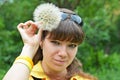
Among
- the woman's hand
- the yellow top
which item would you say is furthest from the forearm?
the yellow top

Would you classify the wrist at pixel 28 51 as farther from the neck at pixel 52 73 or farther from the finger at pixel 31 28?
the neck at pixel 52 73

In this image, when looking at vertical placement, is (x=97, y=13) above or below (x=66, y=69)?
below

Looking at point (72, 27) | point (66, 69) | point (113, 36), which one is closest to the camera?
point (72, 27)

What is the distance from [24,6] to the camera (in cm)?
712

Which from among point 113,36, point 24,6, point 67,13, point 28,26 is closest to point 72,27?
point 67,13

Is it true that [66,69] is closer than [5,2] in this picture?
Yes

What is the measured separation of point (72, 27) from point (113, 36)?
10.5 meters

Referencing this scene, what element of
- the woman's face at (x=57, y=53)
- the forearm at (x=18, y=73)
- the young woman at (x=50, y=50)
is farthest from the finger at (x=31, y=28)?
the forearm at (x=18, y=73)

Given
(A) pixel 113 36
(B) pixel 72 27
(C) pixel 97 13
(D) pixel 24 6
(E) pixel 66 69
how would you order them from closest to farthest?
(B) pixel 72 27 < (E) pixel 66 69 < (D) pixel 24 6 < (C) pixel 97 13 < (A) pixel 113 36

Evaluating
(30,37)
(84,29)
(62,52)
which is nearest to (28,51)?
(30,37)

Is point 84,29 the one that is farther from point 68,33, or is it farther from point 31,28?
point 31,28

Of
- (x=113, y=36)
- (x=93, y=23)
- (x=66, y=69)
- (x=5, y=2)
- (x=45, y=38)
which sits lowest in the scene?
(x=113, y=36)

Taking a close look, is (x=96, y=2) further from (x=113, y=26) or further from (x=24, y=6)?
(x=113, y=26)

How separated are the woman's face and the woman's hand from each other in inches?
3.2
